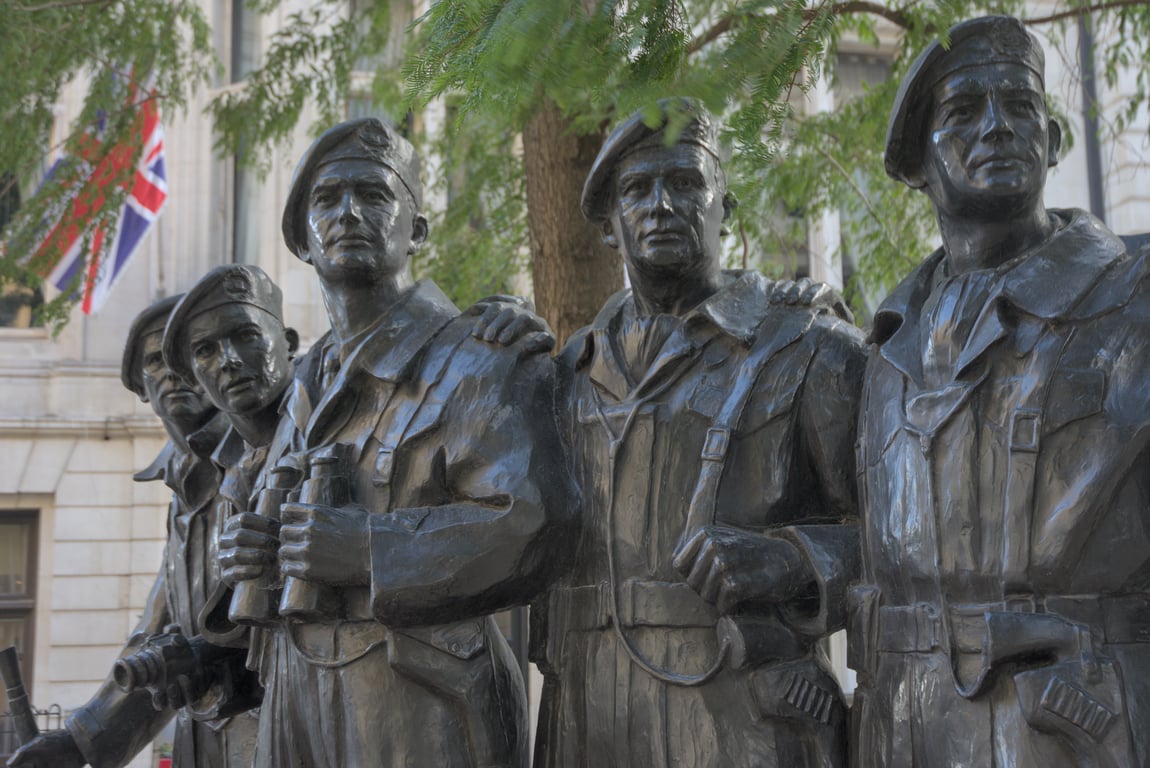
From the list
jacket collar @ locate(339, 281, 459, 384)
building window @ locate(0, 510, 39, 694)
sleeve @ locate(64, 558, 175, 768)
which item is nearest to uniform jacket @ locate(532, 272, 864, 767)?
jacket collar @ locate(339, 281, 459, 384)

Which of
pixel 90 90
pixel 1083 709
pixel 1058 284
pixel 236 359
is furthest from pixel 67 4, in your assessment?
pixel 1083 709

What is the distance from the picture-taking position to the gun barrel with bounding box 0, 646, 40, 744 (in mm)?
4473

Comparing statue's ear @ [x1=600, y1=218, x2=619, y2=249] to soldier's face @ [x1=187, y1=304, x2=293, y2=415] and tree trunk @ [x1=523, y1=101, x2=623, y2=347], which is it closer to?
soldier's face @ [x1=187, y1=304, x2=293, y2=415]

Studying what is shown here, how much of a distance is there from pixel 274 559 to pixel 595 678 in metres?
0.82

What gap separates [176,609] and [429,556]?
6.11 ft

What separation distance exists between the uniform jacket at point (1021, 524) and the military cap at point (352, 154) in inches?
57.3

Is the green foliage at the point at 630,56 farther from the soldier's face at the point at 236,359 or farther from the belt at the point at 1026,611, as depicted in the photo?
the soldier's face at the point at 236,359

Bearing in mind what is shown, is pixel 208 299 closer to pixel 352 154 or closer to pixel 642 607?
pixel 352 154

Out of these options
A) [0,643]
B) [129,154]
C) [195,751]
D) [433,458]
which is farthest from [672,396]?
[0,643]

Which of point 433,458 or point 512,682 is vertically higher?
point 433,458

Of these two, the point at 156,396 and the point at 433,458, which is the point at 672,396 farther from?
the point at 156,396

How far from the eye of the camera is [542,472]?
365 cm

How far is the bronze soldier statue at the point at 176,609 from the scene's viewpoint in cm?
489

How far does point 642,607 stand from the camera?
3.50 m
